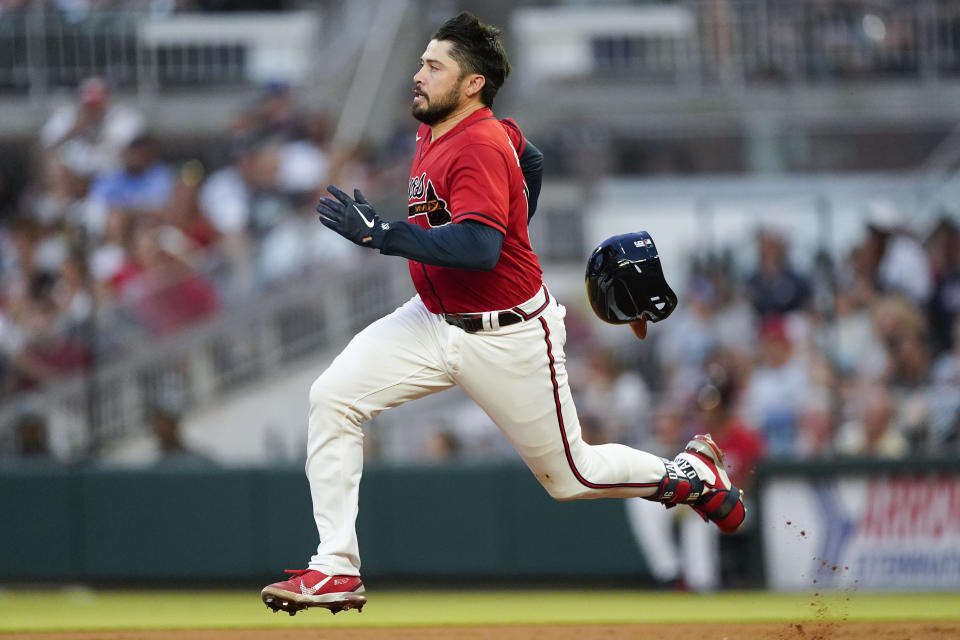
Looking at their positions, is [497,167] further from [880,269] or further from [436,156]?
[880,269]

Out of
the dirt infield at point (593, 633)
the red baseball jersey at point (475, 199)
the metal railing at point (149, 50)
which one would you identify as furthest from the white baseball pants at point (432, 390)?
the metal railing at point (149, 50)

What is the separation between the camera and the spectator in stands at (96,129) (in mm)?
13914

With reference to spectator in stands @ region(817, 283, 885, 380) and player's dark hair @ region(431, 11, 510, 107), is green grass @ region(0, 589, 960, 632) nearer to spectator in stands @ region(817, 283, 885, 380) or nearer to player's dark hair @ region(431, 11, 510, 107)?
spectator in stands @ region(817, 283, 885, 380)

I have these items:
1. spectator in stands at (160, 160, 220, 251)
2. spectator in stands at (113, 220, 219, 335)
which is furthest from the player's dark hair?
spectator in stands at (160, 160, 220, 251)

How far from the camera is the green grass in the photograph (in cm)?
796

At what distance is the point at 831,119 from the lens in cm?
1576

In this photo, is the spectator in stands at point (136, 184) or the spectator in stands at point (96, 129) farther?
the spectator in stands at point (96, 129)

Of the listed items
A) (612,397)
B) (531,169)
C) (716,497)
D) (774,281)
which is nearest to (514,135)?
(531,169)

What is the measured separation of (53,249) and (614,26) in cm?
706

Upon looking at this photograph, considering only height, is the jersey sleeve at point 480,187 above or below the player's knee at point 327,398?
above

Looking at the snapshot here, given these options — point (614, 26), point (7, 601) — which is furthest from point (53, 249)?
point (614, 26)

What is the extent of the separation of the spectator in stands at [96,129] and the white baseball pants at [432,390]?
9.23 meters

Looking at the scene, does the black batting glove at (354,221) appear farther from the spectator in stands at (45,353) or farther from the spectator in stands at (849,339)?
the spectator in stands at (45,353)

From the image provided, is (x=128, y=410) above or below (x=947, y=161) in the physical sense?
below
